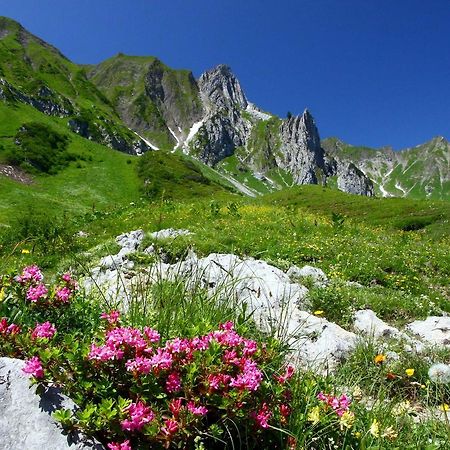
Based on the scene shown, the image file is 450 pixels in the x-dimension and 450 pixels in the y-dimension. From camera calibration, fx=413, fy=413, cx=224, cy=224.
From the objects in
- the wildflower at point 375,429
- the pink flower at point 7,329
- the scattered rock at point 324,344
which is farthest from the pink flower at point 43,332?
the scattered rock at point 324,344

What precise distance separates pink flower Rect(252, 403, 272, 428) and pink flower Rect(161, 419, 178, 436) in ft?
2.15

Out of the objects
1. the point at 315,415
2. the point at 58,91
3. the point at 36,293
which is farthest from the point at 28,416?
the point at 58,91

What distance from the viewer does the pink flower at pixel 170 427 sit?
277 cm

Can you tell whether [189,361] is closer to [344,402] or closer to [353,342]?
[344,402]

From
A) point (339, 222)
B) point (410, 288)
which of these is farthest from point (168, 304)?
point (339, 222)

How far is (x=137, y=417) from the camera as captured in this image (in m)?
2.73

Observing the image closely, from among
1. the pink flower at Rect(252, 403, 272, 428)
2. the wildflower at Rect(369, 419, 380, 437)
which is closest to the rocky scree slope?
the pink flower at Rect(252, 403, 272, 428)

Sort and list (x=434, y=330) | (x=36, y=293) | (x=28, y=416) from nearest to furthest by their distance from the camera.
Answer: (x=28, y=416) < (x=36, y=293) < (x=434, y=330)

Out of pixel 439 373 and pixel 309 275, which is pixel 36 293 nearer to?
pixel 439 373

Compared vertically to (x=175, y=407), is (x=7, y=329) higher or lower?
higher

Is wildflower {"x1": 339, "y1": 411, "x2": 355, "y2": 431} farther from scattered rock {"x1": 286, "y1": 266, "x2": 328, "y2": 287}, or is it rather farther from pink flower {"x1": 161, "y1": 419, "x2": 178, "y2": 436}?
scattered rock {"x1": 286, "y1": 266, "x2": 328, "y2": 287}

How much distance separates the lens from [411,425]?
4.20 m

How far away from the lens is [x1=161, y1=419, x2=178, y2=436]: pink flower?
2.77 metres

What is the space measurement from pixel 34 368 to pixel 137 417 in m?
0.80
